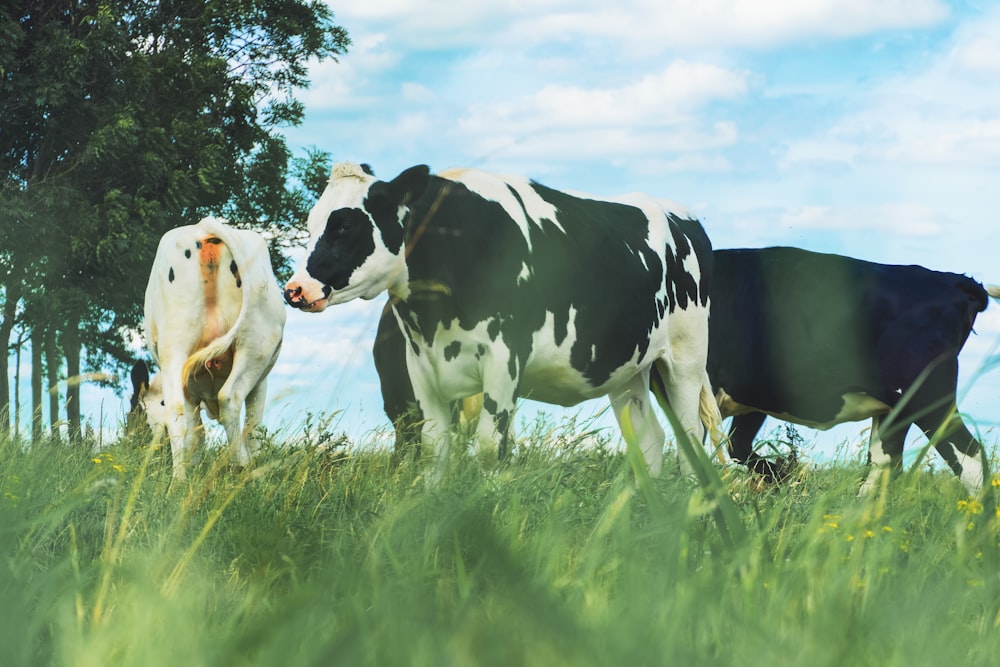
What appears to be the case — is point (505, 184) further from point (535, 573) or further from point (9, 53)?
point (9, 53)

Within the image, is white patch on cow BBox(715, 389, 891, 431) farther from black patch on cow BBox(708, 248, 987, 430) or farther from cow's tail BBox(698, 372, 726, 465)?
cow's tail BBox(698, 372, 726, 465)

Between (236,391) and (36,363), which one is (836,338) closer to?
(236,391)

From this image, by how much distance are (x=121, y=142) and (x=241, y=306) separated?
11956mm

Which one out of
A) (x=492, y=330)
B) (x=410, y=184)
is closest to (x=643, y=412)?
(x=492, y=330)

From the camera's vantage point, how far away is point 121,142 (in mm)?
18844

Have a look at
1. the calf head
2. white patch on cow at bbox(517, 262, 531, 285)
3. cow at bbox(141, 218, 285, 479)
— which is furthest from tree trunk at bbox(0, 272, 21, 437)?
white patch on cow at bbox(517, 262, 531, 285)

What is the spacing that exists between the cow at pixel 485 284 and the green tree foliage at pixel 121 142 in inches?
519

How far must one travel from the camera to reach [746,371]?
884 cm

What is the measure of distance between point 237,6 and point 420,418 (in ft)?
53.5

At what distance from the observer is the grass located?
1.82 meters

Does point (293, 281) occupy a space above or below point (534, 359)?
above

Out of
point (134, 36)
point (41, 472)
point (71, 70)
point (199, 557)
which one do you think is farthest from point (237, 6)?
point (199, 557)

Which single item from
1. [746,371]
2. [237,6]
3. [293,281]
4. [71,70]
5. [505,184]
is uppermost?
[237,6]

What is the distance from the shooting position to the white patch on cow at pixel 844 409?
866 cm
